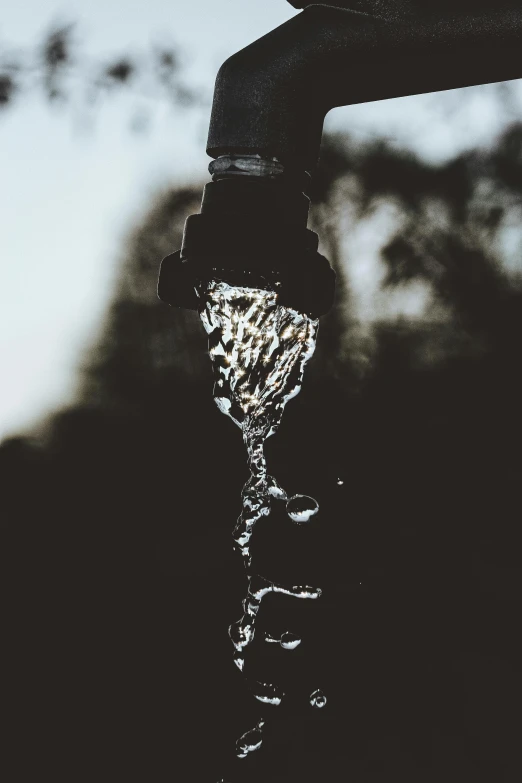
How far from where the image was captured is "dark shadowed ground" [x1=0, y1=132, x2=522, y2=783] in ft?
18.4

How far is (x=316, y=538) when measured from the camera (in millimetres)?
6285

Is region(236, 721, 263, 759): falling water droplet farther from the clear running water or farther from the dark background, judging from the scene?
the clear running water

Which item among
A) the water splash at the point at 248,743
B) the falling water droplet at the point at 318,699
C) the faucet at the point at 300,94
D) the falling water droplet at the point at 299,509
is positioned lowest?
the water splash at the point at 248,743

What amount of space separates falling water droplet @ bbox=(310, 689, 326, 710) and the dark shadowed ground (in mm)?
73

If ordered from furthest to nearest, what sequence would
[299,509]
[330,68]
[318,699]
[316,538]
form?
[316,538] < [318,699] < [299,509] < [330,68]

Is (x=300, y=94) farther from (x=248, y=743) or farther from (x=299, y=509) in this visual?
(x=248, y=743)

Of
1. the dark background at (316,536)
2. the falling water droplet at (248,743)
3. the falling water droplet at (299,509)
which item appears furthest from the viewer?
the falling water droplet at (248,743)

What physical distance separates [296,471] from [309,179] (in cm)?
510

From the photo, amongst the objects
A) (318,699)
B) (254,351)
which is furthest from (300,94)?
(318,699)

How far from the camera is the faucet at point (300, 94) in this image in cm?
57

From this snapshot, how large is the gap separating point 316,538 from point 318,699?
1182 mm

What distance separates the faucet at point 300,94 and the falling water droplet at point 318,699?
5.71 meters

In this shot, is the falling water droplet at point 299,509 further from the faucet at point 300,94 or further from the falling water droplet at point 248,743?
the falling water droplet at point 248,743

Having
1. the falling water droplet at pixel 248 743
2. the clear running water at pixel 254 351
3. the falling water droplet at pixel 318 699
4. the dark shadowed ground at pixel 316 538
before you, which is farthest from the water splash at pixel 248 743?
the clear running water at pixel 254 351
